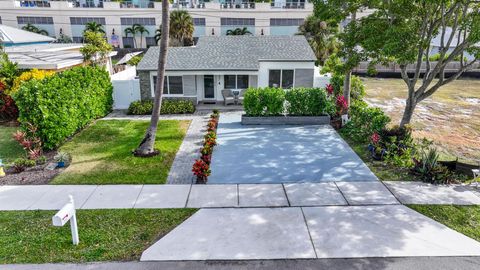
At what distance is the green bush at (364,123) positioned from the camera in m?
14.3

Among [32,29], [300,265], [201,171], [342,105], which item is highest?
[32,29]

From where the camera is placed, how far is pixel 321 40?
3338 centimetres

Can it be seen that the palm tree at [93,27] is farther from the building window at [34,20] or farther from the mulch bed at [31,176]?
the mulch bed at [31,176]

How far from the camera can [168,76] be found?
2148 cm

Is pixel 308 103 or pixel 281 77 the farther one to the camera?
pixel 281 77

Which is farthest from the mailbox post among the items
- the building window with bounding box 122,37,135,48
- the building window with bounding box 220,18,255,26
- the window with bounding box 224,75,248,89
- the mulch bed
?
the building window with bounding box 122,37,135,48

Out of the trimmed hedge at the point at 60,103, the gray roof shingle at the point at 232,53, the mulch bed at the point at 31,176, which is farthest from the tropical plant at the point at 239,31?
the mulch bed at the point at 31,176

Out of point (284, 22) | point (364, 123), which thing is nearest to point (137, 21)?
point (284, 22)

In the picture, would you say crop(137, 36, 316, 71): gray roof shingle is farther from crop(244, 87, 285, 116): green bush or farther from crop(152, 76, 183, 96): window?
crop(244, 87, 285, 116): green bush

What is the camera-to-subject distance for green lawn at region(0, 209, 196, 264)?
25.5 feet

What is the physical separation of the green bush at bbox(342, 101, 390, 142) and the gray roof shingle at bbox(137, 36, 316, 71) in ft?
22.3

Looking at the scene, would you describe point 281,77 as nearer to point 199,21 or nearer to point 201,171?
point 201,171

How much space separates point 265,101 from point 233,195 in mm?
8222

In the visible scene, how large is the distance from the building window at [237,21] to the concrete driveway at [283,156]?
3752cm
